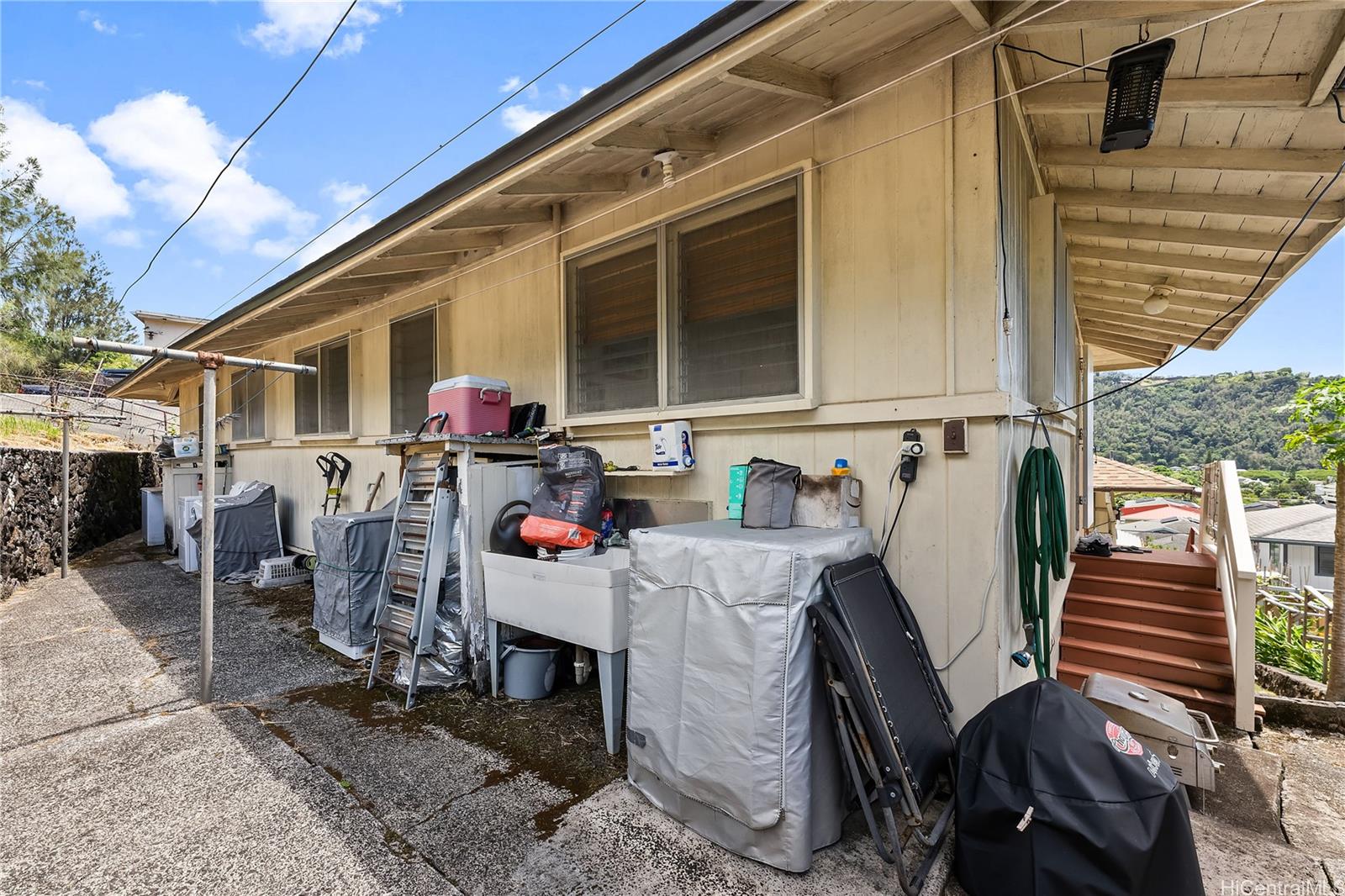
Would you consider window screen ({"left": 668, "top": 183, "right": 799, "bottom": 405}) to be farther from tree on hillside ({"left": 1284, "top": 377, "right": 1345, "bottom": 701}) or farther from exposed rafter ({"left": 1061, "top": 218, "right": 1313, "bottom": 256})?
tree on hillside ({"left": 1284, "top": 377, "right": 1345, "bottom": 701})

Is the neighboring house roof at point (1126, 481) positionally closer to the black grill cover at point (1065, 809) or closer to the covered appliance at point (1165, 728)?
the covered appliance at point (1165, 728)

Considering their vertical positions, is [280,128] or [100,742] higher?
[280,128]

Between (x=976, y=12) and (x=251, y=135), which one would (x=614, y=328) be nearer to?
(x=976, y=12)

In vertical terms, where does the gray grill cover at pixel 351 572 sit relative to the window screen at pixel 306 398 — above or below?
below

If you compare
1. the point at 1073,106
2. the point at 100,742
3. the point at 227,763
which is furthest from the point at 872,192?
the point at 100,742

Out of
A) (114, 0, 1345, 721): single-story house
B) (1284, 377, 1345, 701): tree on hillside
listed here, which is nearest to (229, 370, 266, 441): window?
(114, 0, 1345, 721): single-story house

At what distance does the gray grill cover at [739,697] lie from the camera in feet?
6.33

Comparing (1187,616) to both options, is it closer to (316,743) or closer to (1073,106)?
(1073,106)

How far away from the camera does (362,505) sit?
6.34 meters

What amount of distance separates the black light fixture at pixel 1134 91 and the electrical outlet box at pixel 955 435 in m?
1.23

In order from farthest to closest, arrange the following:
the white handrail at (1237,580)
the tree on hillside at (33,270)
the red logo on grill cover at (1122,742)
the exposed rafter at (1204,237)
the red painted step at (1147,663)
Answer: the tree on hillside at (33,270), the exposed rafter at (1204,237), the red painted step at (1147,663), the white handrail at (1237,580), the red logo on grill cover at (1122,742)

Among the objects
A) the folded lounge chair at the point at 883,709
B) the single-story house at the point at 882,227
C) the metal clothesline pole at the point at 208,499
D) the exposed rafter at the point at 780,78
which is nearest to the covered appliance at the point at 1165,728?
the single-story house at the point at 882,227

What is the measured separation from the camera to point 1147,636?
4105mm

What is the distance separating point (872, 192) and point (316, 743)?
12.5 ft
